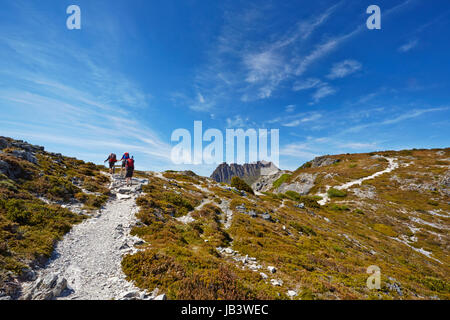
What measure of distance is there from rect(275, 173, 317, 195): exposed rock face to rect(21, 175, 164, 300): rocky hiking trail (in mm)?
71234

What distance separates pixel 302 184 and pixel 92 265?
3124 inches

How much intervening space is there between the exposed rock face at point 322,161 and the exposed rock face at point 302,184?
21424 millimetres

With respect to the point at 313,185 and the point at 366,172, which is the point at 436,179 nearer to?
the point at 366,172

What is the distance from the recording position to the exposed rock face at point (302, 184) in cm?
7211

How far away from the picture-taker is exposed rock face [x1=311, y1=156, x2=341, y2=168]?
93.1 m

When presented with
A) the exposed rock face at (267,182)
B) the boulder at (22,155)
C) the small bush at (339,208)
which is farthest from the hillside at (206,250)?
the exposed rock face at (267,182)

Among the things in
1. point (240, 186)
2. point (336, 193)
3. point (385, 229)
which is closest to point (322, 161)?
point (336, 193)

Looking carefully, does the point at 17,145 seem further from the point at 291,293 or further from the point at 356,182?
the point at 356,182

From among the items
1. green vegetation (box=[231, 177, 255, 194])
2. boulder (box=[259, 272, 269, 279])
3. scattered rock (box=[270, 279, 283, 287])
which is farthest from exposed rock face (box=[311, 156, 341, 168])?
scattered rock (box=[270, 279, 283, 287])

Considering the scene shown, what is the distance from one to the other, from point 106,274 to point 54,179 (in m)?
14.1

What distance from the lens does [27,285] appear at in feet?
20.6

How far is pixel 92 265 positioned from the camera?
8086 mm

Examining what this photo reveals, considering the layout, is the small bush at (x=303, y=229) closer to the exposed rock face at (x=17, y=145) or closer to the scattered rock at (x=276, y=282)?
the scattered rock at (x=276, y=282)
